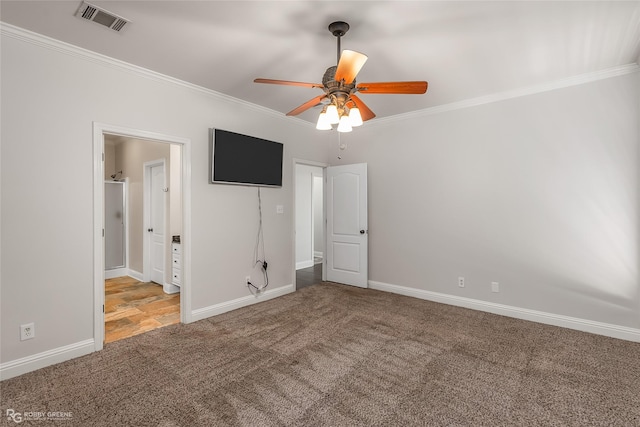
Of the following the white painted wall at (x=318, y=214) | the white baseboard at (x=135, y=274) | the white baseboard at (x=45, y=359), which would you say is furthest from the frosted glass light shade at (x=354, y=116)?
the white painted wall at (x=318, y=214)

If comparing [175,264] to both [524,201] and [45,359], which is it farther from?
[524,201]

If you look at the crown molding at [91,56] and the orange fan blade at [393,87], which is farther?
the crown molding at [91,56]

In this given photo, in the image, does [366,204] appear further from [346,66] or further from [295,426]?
[295,426]

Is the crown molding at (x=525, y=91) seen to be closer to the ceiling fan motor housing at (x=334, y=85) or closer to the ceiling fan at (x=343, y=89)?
the ceiling fan at (x=343, y=89)

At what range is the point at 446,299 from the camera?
13.4 feet

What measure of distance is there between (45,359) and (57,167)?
1.58 m

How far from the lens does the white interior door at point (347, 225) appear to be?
15.8 feet

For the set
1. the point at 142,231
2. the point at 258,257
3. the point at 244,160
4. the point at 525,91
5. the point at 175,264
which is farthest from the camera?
the point at 142,231

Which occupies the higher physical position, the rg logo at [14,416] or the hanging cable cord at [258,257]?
the hanging cable cord at [258,257]

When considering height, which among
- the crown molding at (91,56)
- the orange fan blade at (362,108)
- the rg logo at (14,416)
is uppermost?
the crown molding at (91,56)

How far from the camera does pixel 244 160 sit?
152 inches

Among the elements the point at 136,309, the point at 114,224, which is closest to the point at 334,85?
the point at 136,309

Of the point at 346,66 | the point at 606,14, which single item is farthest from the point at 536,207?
the point at 346,66

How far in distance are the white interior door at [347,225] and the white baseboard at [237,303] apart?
0.96 meters
